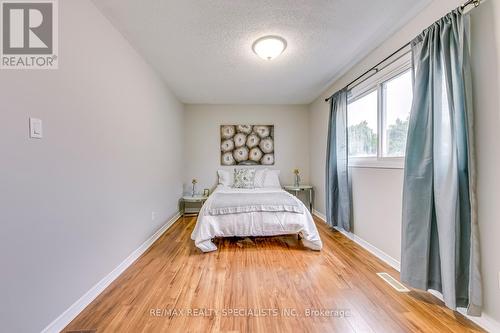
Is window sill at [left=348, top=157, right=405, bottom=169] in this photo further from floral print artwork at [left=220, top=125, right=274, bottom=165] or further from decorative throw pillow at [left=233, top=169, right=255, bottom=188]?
floral print artwork at [left=220, top=125, right=274, bottom=165]

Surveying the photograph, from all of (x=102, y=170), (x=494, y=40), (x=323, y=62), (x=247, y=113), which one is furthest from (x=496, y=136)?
(x=247, y=113)

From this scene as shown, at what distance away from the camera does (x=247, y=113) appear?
4.66 meters

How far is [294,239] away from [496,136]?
225 centimetres

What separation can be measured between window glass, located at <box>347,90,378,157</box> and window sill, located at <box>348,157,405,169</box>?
3.9 inches

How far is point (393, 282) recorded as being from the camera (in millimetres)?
1863

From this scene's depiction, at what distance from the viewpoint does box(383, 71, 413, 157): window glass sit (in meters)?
2.05

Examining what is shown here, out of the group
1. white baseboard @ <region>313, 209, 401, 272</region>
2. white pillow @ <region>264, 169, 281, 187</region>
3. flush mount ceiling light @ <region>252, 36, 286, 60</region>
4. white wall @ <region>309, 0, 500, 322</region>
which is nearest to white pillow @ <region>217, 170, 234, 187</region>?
white pillow @ <region>264, 169, 281, 187</region>

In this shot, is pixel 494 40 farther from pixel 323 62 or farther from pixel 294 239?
pixel 294 239

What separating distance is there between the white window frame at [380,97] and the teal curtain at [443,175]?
1.10ft

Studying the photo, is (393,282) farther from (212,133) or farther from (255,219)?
(212,133)

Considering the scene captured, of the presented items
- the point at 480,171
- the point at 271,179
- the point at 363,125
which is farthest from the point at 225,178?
the point at 480,171

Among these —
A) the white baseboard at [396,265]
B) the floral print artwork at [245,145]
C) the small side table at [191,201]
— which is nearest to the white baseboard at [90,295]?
the small side table at [191,201]

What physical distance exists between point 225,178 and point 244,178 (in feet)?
1.63

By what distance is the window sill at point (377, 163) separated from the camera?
206 centimetres
